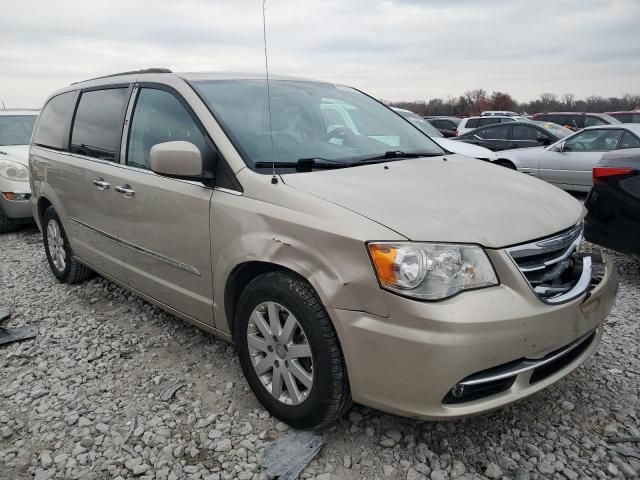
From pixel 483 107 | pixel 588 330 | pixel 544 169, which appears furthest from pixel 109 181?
pixel 483 107

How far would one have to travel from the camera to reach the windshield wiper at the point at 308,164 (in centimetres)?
252

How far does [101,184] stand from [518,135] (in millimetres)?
8975

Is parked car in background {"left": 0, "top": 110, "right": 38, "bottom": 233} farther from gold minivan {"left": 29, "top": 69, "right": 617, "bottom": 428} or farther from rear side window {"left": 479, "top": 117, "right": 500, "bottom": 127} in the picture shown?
rear side window {"left": 479, "top": 117, "right": 500, "bottom": 127}

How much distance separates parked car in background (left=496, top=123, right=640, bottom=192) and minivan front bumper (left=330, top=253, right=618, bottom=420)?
678 cm

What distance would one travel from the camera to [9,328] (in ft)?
12.3

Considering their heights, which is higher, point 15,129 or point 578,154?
point 15,129

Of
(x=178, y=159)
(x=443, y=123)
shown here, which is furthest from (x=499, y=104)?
(x=178, y=159)

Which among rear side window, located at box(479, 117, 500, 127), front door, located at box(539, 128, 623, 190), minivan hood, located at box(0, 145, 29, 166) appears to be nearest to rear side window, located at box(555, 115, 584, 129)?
rear side window, located at box(479, 117, 500, 127)

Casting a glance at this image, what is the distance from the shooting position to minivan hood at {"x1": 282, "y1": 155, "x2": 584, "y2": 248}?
6.72ft

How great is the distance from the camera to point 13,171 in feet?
22.2

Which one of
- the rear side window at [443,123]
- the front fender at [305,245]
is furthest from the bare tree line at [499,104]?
the front fender at [305,245]

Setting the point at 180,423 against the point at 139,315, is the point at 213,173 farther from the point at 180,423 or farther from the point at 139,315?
the point at 139,315

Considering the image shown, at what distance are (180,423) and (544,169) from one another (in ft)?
26.1

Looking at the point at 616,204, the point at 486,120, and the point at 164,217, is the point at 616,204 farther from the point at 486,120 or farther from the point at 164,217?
the point at 486,120
